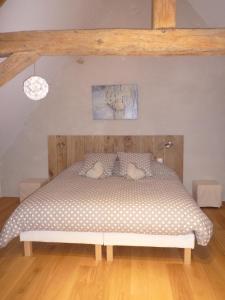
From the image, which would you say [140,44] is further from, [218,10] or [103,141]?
[103,141]

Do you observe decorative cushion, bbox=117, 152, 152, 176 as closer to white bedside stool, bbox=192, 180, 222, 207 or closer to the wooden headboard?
the wooden headboard

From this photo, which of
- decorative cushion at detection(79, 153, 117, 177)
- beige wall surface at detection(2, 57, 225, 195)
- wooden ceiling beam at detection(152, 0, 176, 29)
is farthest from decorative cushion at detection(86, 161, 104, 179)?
wooden ceiling beam at detection(152, 0, 176, 29)

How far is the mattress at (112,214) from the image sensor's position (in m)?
2.52

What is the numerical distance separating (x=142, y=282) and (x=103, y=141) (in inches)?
97.2

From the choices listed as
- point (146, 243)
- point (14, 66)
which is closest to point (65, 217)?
point (146, 243)

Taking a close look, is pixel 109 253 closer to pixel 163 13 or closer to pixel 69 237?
pixel 69 237

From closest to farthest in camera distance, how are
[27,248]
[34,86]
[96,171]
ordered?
[27,248] → [34,86] → [96,171]

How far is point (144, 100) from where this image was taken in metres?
4.36

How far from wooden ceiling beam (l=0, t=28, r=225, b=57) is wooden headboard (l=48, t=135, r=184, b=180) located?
199 centimetres

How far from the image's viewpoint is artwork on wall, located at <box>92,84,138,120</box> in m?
4.32

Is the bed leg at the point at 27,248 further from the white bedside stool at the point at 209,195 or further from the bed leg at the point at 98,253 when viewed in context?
the white bedside stool at the point at 209,195

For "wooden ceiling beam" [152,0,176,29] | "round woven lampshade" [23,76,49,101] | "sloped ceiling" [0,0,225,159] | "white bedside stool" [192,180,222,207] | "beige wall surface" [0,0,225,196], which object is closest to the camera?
"wooden ceiling beam" [152,0,176,29]

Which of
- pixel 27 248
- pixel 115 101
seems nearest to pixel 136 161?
pixel 115 101

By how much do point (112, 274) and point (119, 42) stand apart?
196 cm
